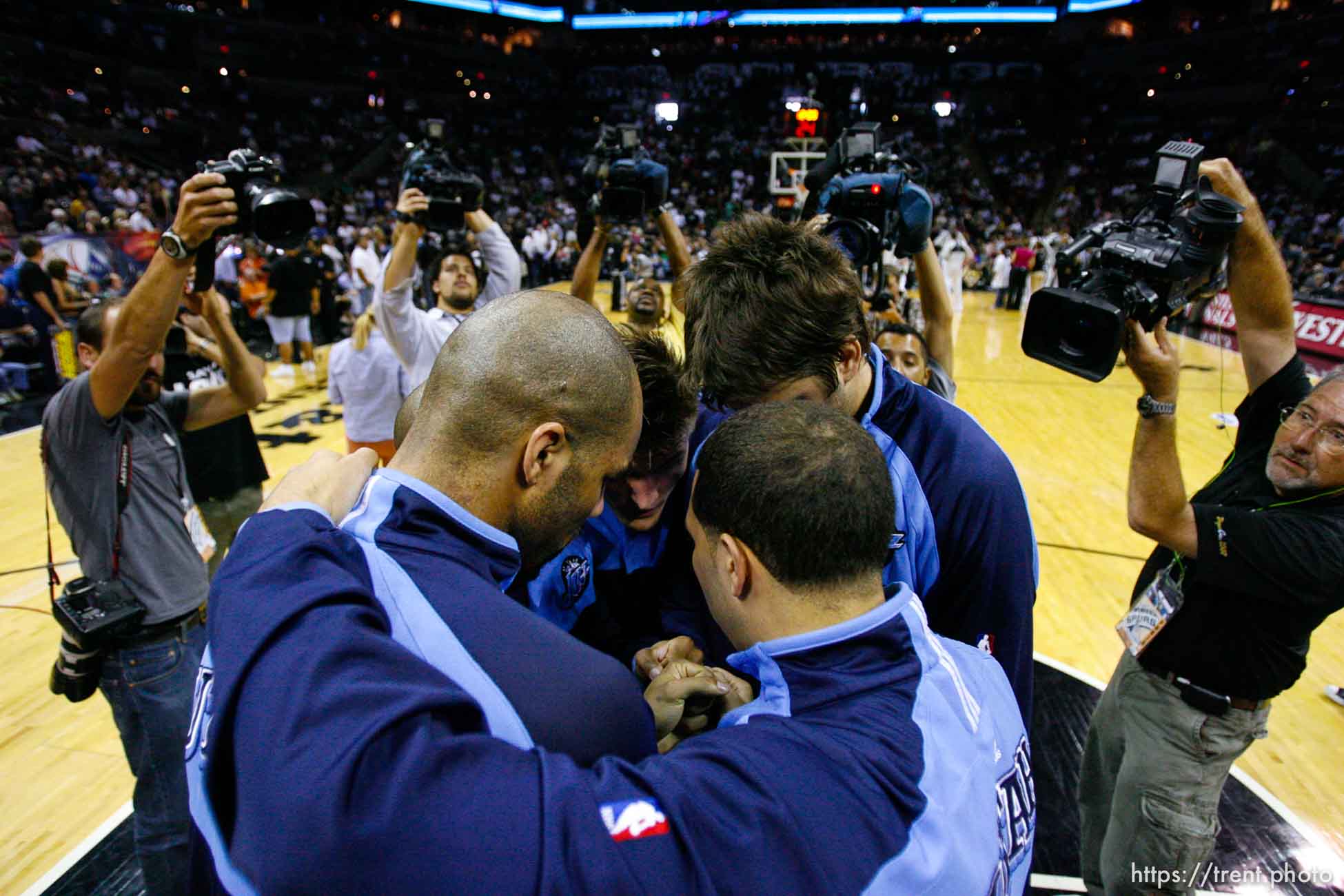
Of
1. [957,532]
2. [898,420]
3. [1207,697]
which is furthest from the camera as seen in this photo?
[1207,697]

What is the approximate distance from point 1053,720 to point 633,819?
343 cm

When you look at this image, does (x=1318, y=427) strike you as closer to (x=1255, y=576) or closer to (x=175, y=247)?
(x=1255, y=576)

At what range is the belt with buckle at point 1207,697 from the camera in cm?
210

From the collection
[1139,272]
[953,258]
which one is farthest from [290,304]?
[953,258]

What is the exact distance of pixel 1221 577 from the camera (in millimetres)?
1959

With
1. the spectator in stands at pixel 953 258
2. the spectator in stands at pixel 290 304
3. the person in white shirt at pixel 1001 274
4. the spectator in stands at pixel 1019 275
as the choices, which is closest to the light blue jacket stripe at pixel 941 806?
the spectator in stands at pixel 290 304

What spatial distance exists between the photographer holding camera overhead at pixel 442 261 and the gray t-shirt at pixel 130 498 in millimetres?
991

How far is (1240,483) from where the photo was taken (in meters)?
2.21

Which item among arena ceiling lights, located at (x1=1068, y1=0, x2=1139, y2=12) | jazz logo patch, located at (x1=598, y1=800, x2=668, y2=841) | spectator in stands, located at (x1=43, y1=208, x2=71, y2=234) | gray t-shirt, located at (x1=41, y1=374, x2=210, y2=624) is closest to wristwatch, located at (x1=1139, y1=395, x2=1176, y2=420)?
jazz logo patch, located at (x1=598, y1=800, x2=668, y2=841)

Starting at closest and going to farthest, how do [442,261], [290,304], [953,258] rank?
1. [442,261]
2. [290,304]
3. [953,258]

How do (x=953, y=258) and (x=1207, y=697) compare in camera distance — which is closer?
(x=1207, y=697)

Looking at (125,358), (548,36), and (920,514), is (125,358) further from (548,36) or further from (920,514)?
(548,36)

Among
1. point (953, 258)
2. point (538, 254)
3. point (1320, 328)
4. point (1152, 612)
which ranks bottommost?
point (1320, 328)

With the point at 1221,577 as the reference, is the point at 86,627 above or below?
below
